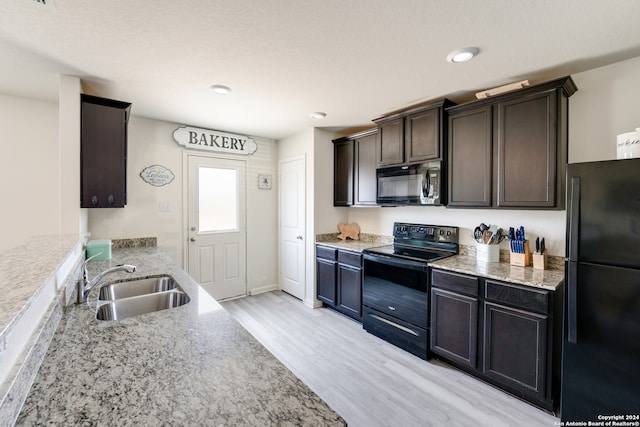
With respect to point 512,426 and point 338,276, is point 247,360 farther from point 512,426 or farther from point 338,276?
point 338,276

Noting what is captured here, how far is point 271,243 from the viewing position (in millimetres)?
4328

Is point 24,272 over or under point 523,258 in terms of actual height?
over

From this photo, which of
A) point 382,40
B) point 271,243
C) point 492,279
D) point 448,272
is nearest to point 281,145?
point 271,243

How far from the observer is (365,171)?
11.2 ft

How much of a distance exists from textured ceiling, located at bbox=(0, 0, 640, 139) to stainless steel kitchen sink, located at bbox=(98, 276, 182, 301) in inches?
60.8

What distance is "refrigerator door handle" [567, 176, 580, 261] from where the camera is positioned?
1576 mm

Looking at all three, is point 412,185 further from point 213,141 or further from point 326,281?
point 213,141

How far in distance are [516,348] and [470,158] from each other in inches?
60.7

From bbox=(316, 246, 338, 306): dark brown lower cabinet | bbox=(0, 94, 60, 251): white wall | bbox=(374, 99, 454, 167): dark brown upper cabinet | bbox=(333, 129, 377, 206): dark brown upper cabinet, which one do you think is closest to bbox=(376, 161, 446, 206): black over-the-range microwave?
bbox=(374, 99, 454, 167): dark brown upper cabinet

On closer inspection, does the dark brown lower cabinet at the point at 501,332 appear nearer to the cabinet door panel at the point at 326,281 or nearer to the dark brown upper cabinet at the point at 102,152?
the cabinet door panel at the point at 326,281

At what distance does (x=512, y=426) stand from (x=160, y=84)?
3.60 meters

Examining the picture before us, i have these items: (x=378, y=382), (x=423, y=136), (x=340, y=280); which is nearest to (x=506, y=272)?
(x=378, y=382)

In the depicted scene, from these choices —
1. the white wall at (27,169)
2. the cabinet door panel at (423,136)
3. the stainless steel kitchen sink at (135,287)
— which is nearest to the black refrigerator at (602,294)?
the cabinet door panel at (423,136)

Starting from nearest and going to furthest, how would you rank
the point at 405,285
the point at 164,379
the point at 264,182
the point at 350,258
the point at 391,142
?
1. the point at 164,379
2. the point at 405,285
3. the point at 391,142
4. the point at 350,258
5. the point at 264,182
